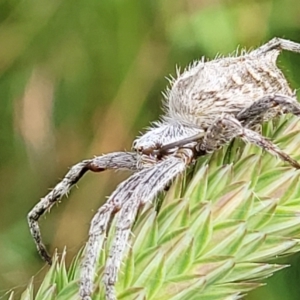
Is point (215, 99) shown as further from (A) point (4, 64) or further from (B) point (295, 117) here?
(A) point (4, 64)

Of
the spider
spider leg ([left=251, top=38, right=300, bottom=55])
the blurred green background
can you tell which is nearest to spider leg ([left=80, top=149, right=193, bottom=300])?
→ the spider

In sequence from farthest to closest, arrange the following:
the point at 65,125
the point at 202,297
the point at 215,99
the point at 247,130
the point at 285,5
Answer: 1. the point at 65,125
2. the point at 285,5
3. the point at 215,99
4. the point at 247,130
5. the point at 202,297

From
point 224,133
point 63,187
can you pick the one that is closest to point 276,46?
point 224,133

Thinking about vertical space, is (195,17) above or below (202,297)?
above

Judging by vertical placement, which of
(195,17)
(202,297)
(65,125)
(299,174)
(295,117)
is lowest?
(202,297)

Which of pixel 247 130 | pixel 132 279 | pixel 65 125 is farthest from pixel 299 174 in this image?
pixel 65 125

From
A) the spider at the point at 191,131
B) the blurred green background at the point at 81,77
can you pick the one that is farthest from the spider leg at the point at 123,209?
the blurred green background at the point at 81,77

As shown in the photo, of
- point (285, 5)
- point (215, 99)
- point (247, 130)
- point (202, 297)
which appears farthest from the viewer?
point (285, 5)
